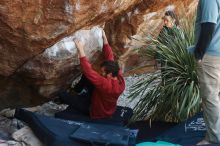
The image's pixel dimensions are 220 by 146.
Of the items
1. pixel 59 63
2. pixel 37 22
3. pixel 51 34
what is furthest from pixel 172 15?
pixel 37 22

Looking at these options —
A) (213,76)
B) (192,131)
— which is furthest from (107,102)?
(213,76)

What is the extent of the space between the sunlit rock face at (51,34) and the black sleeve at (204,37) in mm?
1450

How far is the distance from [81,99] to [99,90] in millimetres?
436

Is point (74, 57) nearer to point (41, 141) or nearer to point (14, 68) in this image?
point (14, 68)

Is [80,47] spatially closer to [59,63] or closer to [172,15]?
[59,63]

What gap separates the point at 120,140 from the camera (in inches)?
209

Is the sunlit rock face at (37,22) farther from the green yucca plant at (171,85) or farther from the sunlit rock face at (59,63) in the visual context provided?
the green yucca plant at (171,85)

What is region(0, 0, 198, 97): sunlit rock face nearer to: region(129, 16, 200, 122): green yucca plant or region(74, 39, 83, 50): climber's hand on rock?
region(74, 39, 83, 50): climber's hand on rock

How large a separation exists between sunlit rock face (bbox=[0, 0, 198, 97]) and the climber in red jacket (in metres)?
0.21

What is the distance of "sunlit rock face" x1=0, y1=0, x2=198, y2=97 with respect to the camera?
225 inches

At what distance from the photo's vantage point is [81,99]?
6.64m

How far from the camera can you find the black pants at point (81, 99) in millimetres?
6570

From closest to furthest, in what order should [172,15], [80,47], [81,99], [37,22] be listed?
[37,22], [80,47], [81,99], [172,15]

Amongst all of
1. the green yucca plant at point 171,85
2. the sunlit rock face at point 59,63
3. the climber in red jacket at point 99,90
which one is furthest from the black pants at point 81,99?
the green yucca plant at point 171,85
